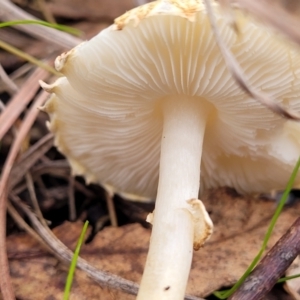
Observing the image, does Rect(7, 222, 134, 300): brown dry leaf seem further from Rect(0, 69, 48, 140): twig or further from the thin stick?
Rect(0, 69, 48, 140): twig

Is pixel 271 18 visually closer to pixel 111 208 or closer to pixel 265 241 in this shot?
pixel 265 241

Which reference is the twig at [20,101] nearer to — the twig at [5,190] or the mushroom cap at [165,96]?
the twig at [5,190]

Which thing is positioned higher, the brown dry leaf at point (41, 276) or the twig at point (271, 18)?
the twig at point (271, 18)

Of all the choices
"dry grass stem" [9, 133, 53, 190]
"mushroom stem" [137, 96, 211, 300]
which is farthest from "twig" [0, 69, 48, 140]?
"mushroom stem" [137, 96, 211, 300]

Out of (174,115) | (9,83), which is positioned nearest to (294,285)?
(174,115)

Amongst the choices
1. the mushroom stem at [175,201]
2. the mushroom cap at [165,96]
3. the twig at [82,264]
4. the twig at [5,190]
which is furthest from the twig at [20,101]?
the mushroom stem at [175,201]

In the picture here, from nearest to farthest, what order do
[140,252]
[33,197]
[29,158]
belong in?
[140,252] → [33,197] → [29,158]
